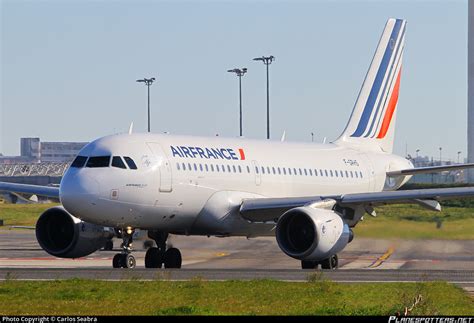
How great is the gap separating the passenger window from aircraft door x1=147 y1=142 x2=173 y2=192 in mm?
1859

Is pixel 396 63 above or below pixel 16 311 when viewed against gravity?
above

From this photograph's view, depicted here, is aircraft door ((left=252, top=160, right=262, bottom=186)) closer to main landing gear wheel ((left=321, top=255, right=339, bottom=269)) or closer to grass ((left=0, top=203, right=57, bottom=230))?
main landing gear wheel ((left=321, top=255, right=339, bottom=269))

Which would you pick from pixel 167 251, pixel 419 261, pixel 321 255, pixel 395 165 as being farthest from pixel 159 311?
pixel 395 165

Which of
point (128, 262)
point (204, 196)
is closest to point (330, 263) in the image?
point (204, 196)

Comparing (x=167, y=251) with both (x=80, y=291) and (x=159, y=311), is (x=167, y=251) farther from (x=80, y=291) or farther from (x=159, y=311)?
(x=159, y=311)

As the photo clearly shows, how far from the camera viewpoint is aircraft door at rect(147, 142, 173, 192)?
38125 millimetres

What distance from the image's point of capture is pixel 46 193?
43.6 m

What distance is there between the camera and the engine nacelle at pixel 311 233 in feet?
122

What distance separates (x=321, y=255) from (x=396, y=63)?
61.0ft

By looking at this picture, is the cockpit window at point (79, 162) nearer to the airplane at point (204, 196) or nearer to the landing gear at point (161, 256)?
the airplane at point (204, 196)

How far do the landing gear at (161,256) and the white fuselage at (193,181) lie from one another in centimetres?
84

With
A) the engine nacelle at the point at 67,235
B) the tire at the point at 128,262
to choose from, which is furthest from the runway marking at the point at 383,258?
the tire at the point at 128,262

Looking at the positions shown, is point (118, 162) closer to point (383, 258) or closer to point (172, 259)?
point (172, 259)

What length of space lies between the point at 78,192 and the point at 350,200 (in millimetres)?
9174
